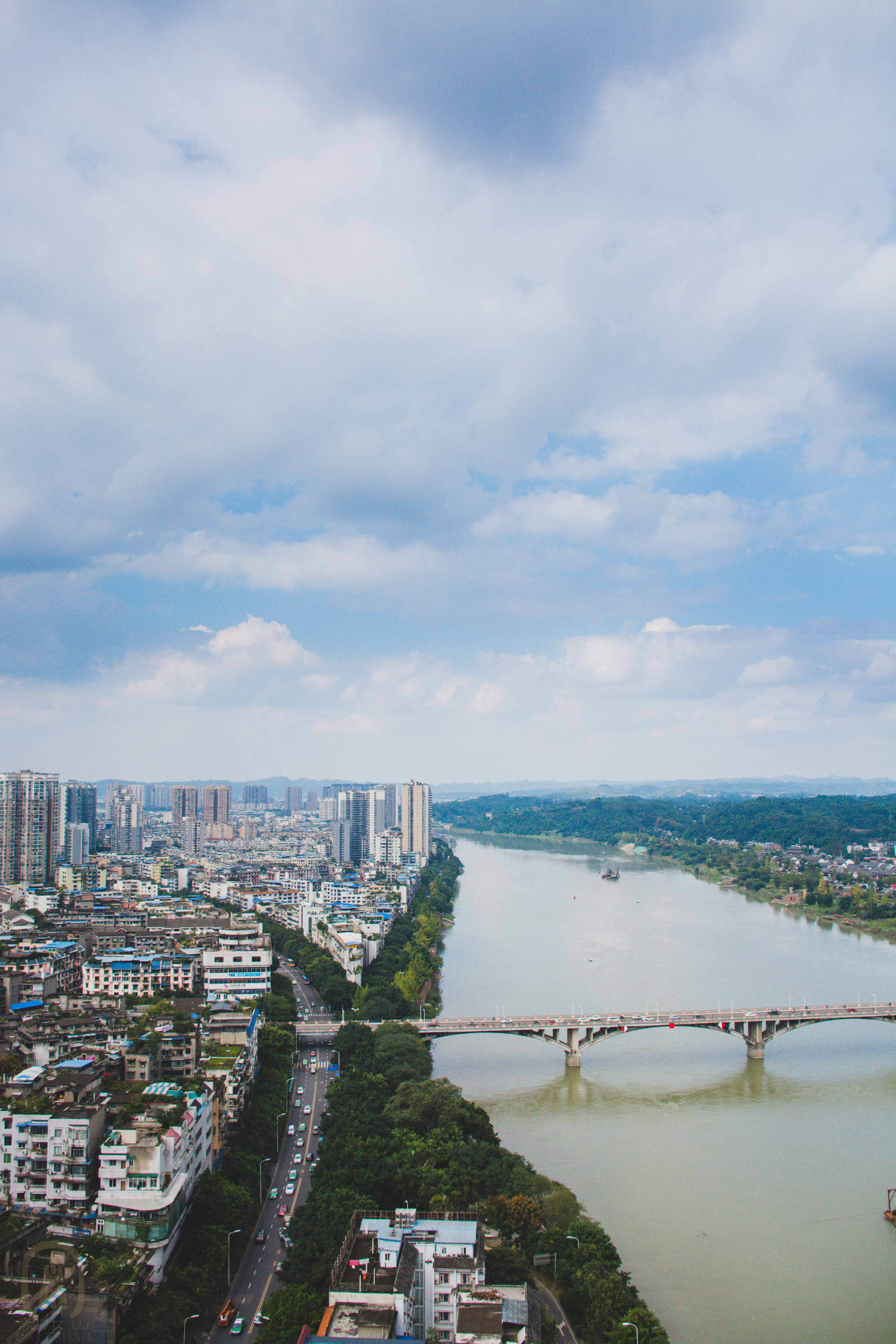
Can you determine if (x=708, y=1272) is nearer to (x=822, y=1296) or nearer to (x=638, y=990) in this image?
(x=822, y=1296)

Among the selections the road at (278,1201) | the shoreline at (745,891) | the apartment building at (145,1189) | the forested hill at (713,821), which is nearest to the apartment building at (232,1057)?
the road at (278,1201)

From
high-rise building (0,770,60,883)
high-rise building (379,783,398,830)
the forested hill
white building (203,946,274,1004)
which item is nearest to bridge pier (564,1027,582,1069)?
white building (203,946,274,1004)

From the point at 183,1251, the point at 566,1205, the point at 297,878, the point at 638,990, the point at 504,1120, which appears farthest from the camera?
the point at 297,878

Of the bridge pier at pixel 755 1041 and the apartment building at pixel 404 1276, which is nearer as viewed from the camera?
the apartment building at pixel 404 1276

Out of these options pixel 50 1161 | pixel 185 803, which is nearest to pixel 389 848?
pixel 185 803

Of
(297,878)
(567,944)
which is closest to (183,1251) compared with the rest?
(567,944)

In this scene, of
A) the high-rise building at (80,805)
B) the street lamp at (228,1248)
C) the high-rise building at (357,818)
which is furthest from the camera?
the high-rise building at (357,818)

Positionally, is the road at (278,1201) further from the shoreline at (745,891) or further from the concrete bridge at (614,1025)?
the shoreline at (745,891)
